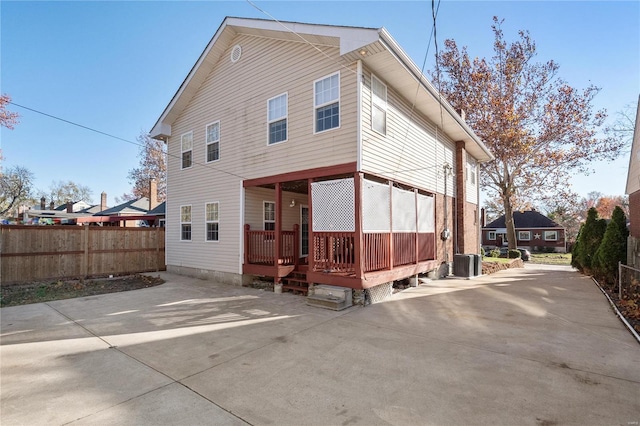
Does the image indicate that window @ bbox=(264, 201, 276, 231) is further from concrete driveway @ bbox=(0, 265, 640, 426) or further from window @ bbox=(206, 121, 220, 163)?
concrete driveway @ bbox=(0, 265, 640, 426)

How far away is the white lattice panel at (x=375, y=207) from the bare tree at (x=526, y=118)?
15344mm

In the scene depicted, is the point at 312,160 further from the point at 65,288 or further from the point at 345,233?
the point at 65,288

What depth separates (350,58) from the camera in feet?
22.9

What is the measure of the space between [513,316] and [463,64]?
20.6m

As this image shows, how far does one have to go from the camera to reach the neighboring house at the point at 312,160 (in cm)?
710

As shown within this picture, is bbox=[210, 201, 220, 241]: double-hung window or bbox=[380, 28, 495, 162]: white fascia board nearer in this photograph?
bbox=[380, 28, 495, 162]: white fascia board

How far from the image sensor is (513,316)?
5.93m

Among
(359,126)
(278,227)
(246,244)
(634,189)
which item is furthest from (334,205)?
(634,189)

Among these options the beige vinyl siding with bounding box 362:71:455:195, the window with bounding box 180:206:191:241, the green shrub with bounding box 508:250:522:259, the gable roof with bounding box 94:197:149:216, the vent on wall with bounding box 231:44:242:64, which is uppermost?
the vent on wall with bounding box 231:44:242:64

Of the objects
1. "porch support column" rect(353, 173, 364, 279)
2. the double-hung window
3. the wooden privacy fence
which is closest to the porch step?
"porch support column" rect(353, 173, 364, 279)

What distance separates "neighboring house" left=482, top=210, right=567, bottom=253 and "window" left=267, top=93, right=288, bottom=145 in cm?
3338

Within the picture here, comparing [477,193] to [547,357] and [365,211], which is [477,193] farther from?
[547,357]

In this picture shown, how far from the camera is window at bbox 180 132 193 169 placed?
11688mm

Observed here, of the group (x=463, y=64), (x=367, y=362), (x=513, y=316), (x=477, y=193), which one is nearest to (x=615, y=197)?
(x=463, y=64)
